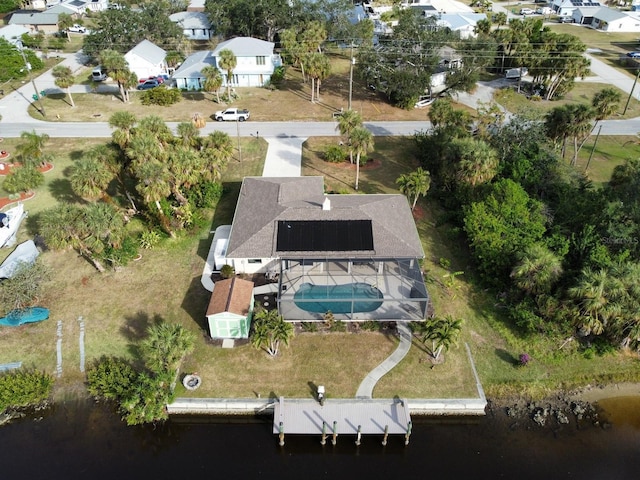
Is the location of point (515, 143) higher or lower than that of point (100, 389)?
higher

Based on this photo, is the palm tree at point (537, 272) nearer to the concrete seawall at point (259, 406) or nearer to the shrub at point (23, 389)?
the concrete seawall at point (259, 406)

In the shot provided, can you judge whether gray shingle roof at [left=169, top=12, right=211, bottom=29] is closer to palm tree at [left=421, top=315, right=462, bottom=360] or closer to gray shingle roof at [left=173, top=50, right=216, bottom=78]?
gray shingle roof at [left=173, top=50, right=216, bottom=78]

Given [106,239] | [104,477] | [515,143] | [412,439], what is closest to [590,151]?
[515,143]

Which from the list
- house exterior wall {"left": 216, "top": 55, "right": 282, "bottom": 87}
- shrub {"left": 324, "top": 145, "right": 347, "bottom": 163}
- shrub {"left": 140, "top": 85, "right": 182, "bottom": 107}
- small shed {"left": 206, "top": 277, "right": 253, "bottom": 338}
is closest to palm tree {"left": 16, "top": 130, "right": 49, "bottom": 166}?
shrub {"left": 140, "top": 85, "right": 182, "bottom": 107}

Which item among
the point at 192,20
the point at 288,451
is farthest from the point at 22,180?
the point at 192,20

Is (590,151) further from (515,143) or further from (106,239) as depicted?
(106,239)

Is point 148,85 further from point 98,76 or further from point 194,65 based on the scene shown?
point 98,76
